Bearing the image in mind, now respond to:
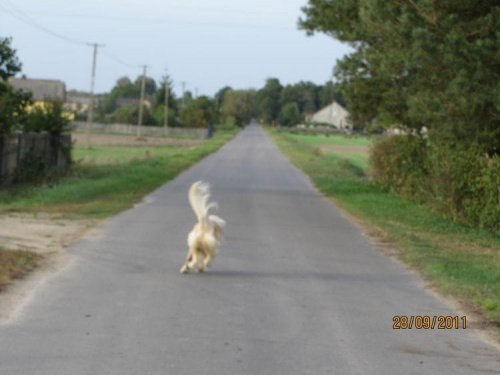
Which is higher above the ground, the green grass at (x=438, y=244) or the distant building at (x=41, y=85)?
the distant building at (x=41, y=85)

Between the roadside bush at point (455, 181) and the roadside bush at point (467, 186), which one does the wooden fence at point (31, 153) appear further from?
the roadside bush at point (467, 186)

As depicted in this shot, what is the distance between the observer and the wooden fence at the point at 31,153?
91.9 ft

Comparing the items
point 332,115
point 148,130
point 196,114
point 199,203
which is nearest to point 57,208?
point 199,203

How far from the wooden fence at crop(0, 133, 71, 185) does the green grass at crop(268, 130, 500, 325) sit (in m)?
10.4

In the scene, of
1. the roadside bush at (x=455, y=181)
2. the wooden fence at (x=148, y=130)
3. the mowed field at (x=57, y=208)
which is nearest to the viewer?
the mowed field at (x=57, y=208)

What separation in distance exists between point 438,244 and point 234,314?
26.4 ft

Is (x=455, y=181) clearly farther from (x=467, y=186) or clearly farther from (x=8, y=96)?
(x=8, y=96)

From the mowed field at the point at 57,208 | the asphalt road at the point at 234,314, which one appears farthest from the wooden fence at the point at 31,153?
the asphalt road at the point at 234,314

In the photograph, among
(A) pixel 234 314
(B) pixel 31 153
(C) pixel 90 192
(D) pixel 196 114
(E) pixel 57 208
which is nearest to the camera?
(A) pixel 234 314

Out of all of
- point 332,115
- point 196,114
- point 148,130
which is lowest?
point 148,130

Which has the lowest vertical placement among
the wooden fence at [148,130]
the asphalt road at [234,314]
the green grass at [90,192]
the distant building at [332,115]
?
the wooden fence at [148,130]

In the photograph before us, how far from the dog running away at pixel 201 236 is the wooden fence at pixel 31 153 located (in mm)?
16964
